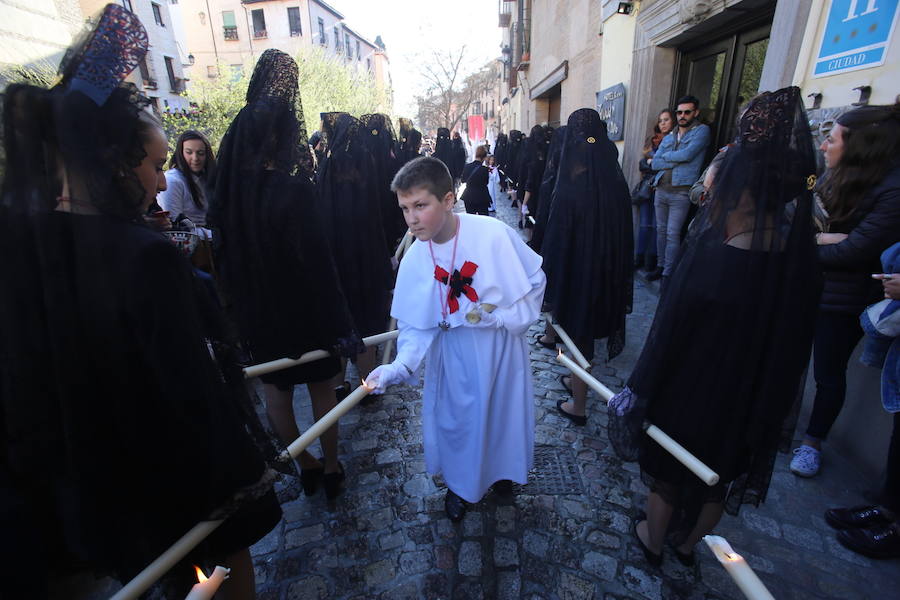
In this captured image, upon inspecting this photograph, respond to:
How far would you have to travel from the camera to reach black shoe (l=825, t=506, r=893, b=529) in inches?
97.6

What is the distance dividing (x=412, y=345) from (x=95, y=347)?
137 cm

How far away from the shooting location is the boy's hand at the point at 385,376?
2.05 meters

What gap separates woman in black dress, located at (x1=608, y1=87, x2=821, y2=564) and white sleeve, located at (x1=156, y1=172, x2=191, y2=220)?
3.92 meters

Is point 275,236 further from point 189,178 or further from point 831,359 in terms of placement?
point 831,359

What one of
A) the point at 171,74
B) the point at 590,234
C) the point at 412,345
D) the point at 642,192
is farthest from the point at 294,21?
the point at 412,345

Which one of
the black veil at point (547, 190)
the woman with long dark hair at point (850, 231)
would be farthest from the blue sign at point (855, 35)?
the black veil at point (547, 190)

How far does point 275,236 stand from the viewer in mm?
2389

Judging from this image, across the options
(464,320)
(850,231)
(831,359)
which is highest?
(850,231)

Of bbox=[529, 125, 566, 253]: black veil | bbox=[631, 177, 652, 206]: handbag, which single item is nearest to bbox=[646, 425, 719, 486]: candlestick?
bbox=[529, 125, 566, 253]: black veil

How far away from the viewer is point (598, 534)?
2551mm

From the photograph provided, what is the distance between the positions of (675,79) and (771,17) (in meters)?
1.97

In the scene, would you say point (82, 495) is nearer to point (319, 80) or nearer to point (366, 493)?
point (366, 493)

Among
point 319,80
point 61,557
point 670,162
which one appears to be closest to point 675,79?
point 670,162

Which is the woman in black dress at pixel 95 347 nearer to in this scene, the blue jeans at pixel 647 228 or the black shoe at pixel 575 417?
the black shoe at pixel 575 417
